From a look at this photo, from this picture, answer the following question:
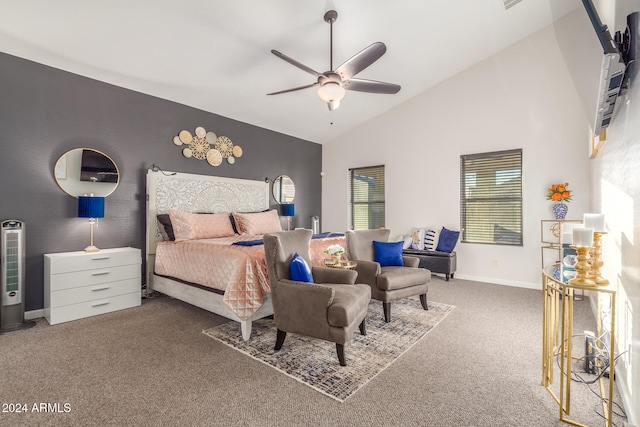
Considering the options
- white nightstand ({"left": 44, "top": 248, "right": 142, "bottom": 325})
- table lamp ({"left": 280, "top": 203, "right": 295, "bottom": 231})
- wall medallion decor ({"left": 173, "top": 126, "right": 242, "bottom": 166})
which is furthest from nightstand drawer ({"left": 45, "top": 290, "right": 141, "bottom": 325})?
table lamp ({"left": 280, "top": 203, "right": 295, "bottom": 231})

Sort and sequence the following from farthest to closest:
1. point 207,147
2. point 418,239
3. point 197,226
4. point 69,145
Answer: point 418,239
point 207,147
point 197,226
point 69,145

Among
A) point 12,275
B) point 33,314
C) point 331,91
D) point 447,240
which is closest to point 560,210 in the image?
point 447,240

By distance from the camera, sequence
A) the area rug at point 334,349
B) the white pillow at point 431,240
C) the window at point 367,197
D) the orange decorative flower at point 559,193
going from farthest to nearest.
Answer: the window at point 367,197
the white pillow at point 431,240
the orange decorative flower at point 559,193
the area rug at point 334,349

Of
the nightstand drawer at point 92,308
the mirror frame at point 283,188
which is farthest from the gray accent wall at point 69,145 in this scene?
the mirror frame at point 283,188

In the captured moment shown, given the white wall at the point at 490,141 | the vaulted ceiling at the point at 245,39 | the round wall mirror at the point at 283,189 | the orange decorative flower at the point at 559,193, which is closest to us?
the vaulted ceiling at the point at 245,39

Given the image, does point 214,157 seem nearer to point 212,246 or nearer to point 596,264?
point 212,246

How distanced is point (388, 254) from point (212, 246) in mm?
2027

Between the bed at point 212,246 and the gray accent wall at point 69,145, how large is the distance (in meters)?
0.24

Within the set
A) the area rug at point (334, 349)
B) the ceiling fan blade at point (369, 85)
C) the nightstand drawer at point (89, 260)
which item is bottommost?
the area rug at point (334, 349)

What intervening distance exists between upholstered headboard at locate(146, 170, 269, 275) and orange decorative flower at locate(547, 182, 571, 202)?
14.7 feet

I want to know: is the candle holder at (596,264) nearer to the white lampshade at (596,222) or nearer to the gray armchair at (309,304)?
the white lampshade at (596,222)

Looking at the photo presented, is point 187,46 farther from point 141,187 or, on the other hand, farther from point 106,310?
point 106,310

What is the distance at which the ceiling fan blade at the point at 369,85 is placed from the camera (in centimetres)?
320

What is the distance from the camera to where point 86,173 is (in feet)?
11.7
